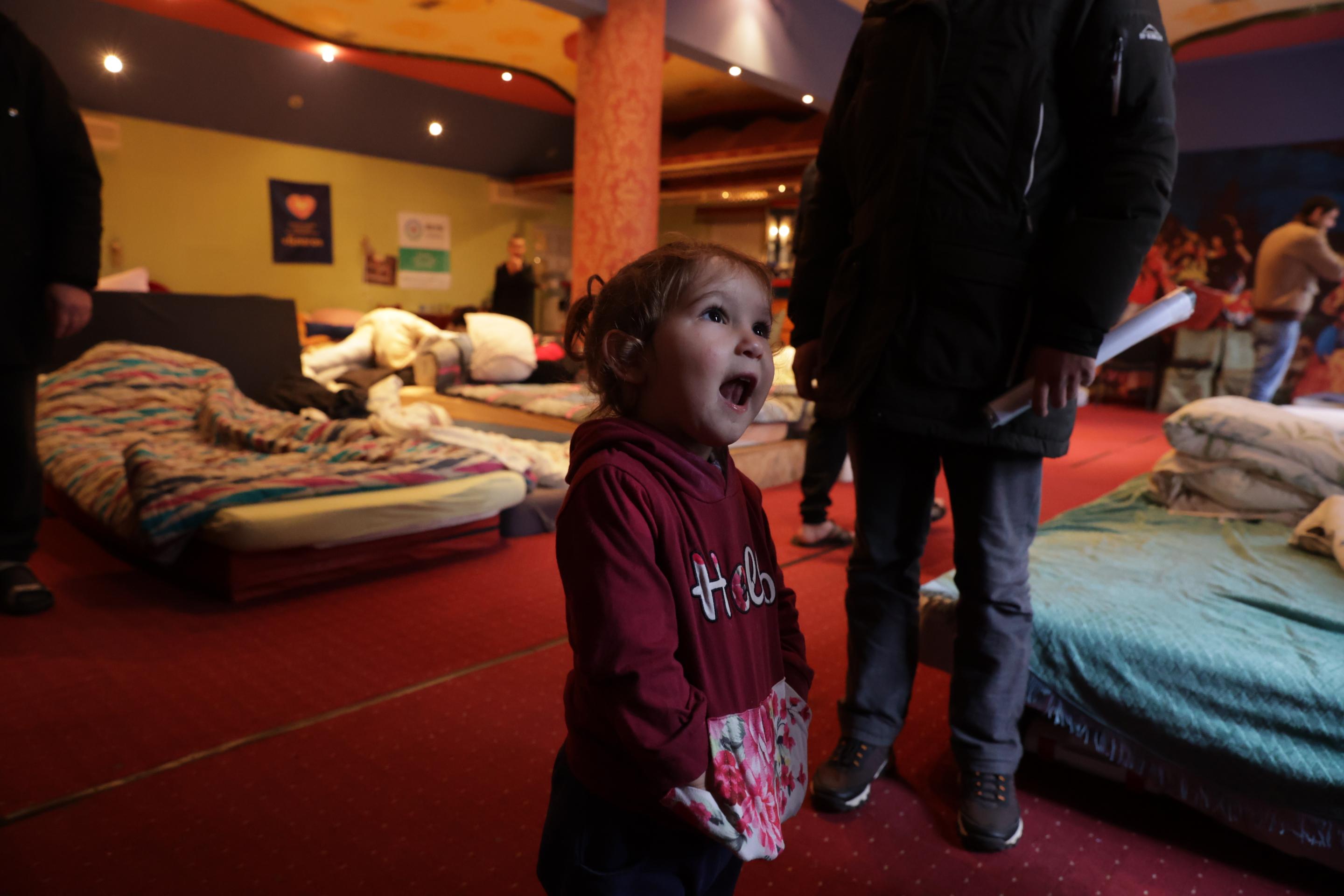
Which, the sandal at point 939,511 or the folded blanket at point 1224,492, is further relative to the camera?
the sandal at point 939,511

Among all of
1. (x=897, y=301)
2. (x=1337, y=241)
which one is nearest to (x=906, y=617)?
(x=897, y=301)

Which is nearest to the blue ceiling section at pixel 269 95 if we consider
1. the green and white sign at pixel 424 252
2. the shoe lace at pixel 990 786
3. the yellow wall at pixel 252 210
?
the yellow wall at pixel 252 210

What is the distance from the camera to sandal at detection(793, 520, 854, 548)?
2.64 meters

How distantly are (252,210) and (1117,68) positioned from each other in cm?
653

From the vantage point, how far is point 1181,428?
83.7 inches

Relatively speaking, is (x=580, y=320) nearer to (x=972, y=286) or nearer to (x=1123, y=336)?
(x=972, y=286)

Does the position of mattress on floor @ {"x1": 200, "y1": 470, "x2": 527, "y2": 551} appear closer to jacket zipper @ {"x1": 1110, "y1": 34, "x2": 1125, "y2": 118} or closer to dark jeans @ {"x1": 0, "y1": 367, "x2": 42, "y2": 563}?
dark jeans @ {"x1": 0, "y1": 367, "x2": 42, "y2": 563}

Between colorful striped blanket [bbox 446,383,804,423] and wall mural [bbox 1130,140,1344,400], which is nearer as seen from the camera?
colorful striped blanket [bbox 446,383,804,423]

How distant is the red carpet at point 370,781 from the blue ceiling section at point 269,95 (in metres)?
4.68

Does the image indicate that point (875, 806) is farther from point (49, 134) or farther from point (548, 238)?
point (548, 238)

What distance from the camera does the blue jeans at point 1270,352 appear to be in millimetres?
5105

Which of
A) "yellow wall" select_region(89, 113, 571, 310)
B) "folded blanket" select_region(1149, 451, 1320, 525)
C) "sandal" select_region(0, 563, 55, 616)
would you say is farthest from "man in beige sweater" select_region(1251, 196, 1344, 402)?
"yellow wall" select_region(89, 113, 571, 310)

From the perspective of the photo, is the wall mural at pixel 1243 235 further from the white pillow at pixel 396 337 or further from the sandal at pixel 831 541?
the white pillow at pixel 396 337

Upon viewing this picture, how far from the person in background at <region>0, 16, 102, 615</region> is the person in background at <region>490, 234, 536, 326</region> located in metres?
4.76
